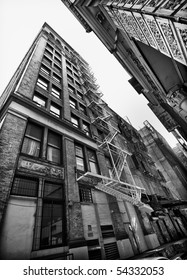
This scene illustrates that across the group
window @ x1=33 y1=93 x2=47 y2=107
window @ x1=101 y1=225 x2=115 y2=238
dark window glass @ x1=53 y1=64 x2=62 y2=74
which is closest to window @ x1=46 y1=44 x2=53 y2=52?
dark window glass @ x1=53 y1=64 x2=62 y2=74

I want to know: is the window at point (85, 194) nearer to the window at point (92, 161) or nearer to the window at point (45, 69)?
the window at point (92, 161)

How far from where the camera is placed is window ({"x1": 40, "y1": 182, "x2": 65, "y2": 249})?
5.81 m

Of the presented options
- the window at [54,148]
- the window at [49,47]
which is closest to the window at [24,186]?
the window at [54,148]

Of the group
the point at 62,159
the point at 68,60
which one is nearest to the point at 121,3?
the point at 62,159

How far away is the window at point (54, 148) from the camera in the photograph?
28.7 feet

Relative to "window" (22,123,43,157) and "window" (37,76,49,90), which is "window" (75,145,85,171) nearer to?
"window" (22,123,43,157)

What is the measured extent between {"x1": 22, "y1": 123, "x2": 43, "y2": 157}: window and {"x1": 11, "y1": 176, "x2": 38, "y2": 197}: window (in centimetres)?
158

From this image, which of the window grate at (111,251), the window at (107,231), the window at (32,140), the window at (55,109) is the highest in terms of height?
the window at (55,109)

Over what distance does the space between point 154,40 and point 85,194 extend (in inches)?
344

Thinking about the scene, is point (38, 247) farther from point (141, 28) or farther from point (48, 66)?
point (48, 66)

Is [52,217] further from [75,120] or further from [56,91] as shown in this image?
[56,91]

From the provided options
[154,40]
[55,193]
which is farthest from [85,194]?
[154,40]

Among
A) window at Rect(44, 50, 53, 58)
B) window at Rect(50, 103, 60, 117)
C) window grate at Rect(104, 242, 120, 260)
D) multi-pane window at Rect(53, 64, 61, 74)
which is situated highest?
window at Rect(44, 50, 53, 58)

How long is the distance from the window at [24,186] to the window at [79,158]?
3.81 meters
